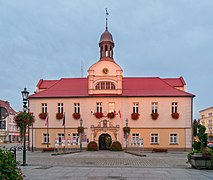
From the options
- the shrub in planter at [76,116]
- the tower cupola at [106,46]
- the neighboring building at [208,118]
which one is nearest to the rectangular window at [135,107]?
the shrub in planter at [76,116]

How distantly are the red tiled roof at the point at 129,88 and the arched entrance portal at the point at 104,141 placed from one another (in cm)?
630

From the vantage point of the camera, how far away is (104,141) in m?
41.7

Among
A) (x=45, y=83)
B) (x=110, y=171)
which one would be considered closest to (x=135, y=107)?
(x=45, y=83)

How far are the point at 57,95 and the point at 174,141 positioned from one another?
692 inches

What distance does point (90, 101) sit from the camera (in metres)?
41.5

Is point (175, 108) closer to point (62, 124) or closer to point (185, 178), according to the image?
point (62, 124)

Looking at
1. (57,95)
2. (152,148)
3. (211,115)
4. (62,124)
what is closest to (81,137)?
(62,124)

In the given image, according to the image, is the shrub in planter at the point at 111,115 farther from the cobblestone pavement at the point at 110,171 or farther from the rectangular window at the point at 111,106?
the cobblestone pavement at the point at 110,171

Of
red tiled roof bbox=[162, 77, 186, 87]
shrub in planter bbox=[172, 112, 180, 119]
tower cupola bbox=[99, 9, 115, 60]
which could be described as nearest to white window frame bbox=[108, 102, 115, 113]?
tower cupola bbox=[99, 9, 115, 60]

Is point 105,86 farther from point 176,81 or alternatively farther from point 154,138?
point 176,81

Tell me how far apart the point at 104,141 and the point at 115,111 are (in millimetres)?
4599

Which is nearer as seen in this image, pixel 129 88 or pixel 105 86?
pixel 105 86

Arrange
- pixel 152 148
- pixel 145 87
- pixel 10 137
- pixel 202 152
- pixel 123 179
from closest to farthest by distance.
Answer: pixel 123 179
pixel 202 152
pixel 152 148
pixel 145 87
pixel 10 137

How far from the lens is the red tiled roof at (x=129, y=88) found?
41.5m
